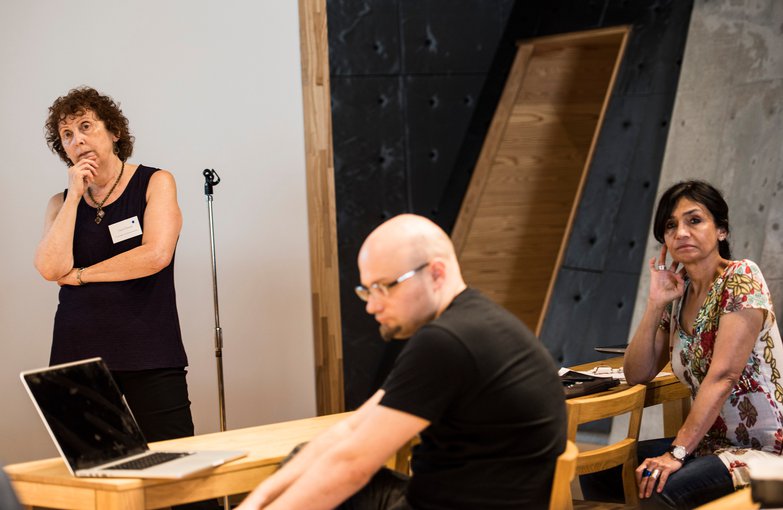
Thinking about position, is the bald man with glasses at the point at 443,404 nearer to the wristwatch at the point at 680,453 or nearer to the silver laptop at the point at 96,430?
the silver laptop at the point at 96,430

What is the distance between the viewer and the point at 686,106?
443 centimetres

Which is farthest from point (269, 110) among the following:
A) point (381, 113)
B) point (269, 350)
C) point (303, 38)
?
point (269, 350)

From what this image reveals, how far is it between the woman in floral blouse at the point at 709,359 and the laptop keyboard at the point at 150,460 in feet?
4.18

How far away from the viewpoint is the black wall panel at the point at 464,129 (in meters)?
4.62

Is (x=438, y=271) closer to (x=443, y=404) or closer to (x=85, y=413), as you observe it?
(x=443, y=404)

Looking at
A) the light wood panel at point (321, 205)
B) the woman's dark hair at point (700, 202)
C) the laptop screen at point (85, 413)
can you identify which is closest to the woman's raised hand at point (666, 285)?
the woman's dark hair at point (700, 202)

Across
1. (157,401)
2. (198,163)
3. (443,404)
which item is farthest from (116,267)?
(198,163)

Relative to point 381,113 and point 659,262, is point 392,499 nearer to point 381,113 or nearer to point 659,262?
point 659,262

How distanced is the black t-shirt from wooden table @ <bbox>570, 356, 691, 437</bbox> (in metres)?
1.09

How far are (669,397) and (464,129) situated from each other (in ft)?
9.35

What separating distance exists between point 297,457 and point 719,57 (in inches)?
130

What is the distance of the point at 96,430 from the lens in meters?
2.03

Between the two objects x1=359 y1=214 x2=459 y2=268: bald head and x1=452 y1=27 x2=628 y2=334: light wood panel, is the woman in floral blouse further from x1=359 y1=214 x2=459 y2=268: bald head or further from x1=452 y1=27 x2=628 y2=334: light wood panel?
x1=452 y1=27 x2=628 y2=334: light wood panel

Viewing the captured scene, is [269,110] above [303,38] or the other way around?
the other way around
